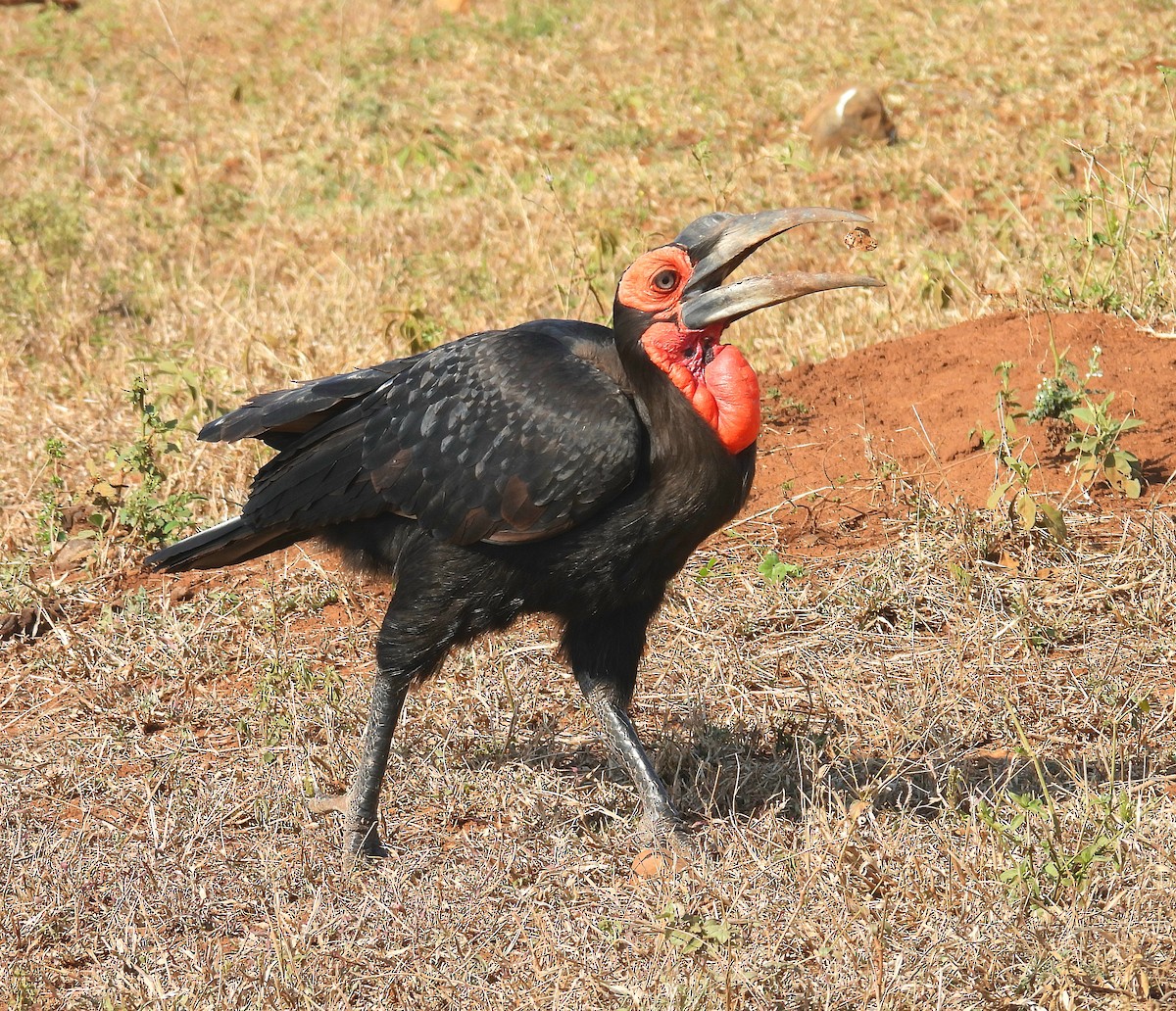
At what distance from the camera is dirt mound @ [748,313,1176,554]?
14.9 feet

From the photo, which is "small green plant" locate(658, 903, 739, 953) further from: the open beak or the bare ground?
the open beak

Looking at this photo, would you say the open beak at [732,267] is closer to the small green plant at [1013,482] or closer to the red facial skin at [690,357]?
the red facial skin at [690,357]

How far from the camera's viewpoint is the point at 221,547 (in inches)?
145

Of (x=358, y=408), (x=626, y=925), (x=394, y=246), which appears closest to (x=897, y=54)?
(x=394, y=246)

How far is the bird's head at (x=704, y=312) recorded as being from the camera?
3143 mm

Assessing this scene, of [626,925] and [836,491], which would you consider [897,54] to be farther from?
[626,925]

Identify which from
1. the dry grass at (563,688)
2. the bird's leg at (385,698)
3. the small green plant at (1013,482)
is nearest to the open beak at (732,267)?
the bird's leg at (385,698)

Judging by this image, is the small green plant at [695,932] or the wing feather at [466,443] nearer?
the small green plant at [695,932]

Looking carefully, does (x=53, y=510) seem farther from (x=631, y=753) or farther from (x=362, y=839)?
(x=631, y=753)

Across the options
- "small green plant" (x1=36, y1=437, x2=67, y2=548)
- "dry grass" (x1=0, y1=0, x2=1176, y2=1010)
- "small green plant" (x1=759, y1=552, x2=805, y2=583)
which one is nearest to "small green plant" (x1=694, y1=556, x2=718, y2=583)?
"dry grass" (x1=0, y1=0, x2=1176, y2=1010)

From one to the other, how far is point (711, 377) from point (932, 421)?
74.7 inches

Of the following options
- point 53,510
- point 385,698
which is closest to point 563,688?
point 385,698

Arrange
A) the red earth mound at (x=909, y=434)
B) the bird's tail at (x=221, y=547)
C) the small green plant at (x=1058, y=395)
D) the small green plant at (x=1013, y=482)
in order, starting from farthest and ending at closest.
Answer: the red earth mound at (x=909, y=434), the small green plant at (x=1058, y=395), the small green plant at (x=1013, y=482), the bird's tail at (x=221, y=547)

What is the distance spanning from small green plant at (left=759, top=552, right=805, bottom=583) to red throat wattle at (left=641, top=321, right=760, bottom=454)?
40.4 inches
